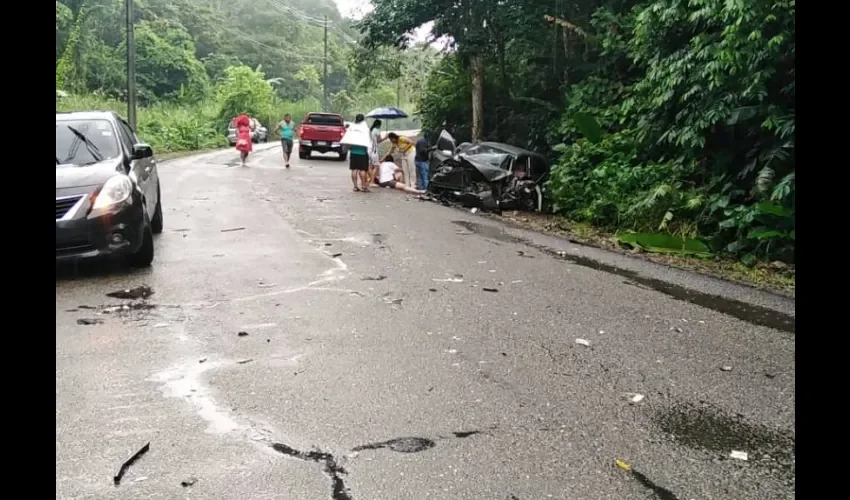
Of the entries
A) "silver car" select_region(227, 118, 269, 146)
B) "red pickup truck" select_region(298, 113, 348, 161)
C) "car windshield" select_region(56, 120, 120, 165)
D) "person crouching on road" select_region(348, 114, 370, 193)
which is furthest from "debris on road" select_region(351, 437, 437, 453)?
"silver car" select_region(227, 118, 269, 146)

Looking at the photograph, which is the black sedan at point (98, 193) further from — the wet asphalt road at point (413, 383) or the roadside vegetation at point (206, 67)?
the roadside vegetation at point (206, 67)

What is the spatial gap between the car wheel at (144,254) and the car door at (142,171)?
65 centimetres

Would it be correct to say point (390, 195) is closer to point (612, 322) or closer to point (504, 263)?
point (504, 263)

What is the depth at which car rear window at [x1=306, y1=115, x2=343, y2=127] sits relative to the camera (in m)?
30.8

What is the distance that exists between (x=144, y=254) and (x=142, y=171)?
167cm

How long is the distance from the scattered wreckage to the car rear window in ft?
52.1

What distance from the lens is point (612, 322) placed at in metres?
6.60

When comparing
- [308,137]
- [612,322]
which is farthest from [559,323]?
[308,137]

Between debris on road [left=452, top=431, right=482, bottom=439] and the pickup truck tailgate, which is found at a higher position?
the pickup truck tailgate

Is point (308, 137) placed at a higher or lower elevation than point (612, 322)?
higher

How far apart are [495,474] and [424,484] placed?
37cm

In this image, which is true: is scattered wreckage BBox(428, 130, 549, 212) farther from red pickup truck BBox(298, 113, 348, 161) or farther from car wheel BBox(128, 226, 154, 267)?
red pickup truck BBox(298, 113, 348, 161)

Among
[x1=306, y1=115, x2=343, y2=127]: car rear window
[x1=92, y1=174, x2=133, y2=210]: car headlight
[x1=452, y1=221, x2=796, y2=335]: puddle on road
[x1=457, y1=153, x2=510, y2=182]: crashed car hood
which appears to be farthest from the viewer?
[x1=306, y1=115, x2=343, y2=127]: car rear window

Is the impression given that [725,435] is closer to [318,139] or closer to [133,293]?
[133,293]
